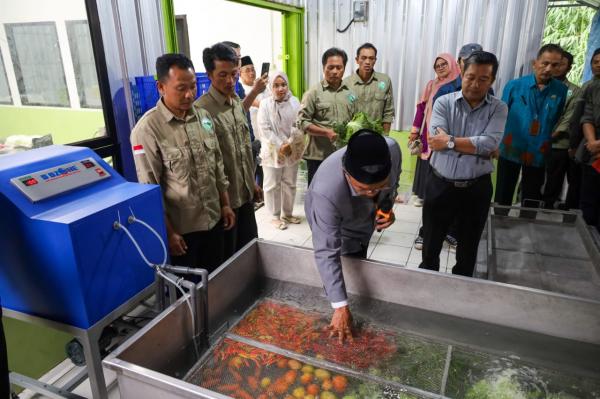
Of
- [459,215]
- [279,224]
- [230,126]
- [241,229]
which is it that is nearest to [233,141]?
[230,126]

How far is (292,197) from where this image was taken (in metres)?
4.07

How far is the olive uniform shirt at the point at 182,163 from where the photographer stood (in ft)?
6.08

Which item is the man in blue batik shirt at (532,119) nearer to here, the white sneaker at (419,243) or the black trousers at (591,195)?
the black trousers at (591,195)

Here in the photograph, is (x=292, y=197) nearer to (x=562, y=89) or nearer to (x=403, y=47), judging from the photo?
(x=403, y=47)

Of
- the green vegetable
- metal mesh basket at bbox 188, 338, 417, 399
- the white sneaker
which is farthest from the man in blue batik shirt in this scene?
metal mesh basket at bbox 188, 338, 417, 399

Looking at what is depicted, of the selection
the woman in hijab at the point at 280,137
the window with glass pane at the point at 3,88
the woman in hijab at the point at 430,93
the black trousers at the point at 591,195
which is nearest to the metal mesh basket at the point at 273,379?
Result: the window with glass pane at the point at 3,88

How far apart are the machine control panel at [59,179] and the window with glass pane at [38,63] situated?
101cm

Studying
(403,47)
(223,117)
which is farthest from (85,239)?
(403,47)

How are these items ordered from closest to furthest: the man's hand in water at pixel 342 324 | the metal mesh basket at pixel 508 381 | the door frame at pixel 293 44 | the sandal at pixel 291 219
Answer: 1. the metal mesh basket at pixel 508 381
2. the man's hand in water at pixel 342 324
3. the sandal at pixel 291 219
4. the door frame at pixel 293 44

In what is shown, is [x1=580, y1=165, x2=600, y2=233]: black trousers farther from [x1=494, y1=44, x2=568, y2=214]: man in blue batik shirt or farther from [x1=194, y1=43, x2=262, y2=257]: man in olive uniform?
[x1=194, y1=43, x2=262, y2=257]: man in olive uniform

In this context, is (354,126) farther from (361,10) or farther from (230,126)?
(361,10)

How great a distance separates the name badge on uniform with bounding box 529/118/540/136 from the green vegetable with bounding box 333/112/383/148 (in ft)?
3.84

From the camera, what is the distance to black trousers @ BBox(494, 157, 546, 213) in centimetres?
337

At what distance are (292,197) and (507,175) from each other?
6.46 ft
